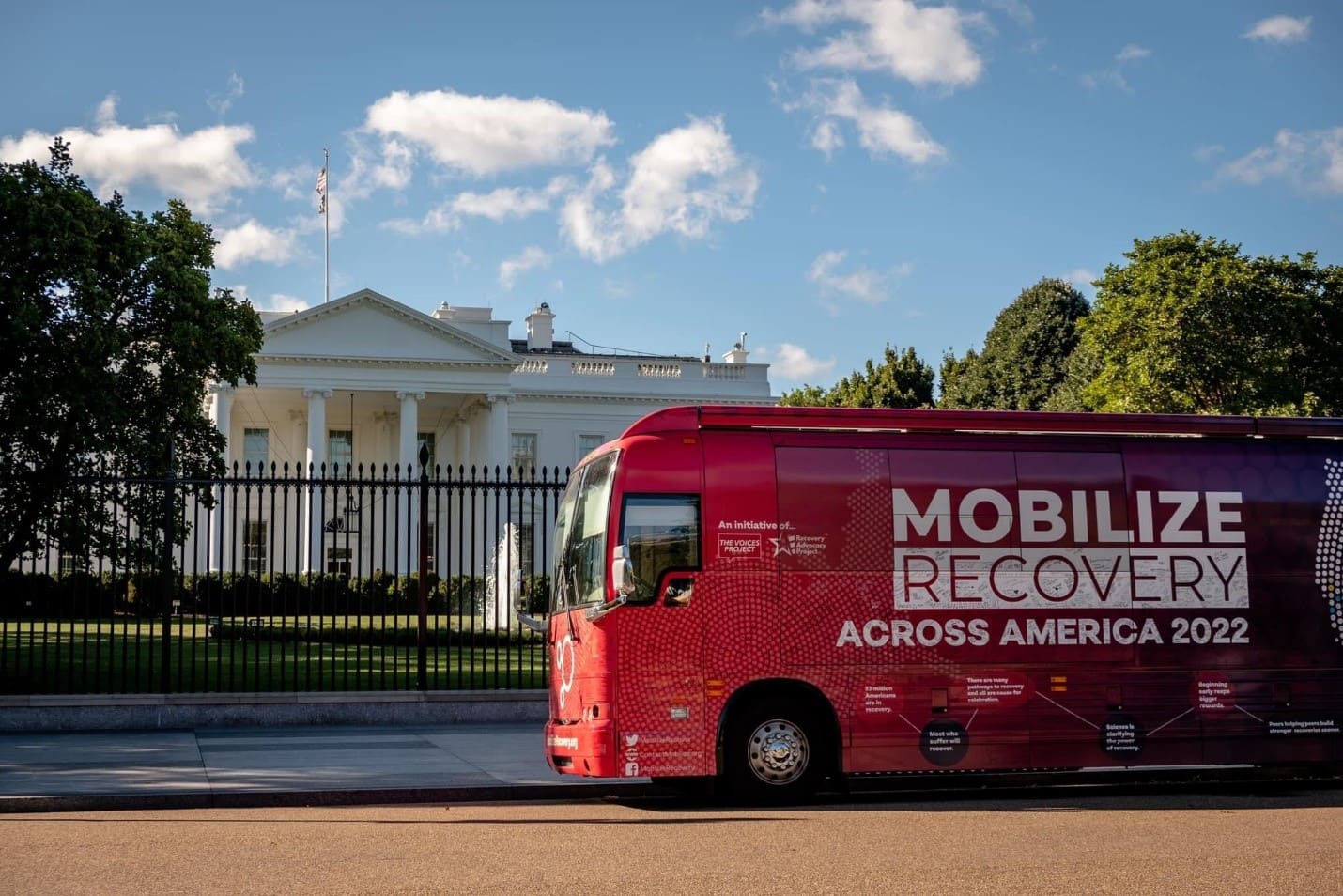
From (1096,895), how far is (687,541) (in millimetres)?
4690

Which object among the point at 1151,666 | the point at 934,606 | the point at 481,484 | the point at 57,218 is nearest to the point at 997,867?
the point at 934,606

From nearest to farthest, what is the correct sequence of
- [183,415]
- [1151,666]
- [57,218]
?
1. [1151,666]
2. [57,218]
3. [183,415]

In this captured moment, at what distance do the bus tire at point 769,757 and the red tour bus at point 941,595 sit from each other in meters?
0.02

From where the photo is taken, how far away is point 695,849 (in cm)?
870

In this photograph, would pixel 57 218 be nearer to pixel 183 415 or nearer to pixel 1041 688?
pixel 183 415

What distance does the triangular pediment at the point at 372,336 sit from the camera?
52406mm

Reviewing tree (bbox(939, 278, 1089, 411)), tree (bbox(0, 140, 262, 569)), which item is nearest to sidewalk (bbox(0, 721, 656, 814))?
tree (bbox(0, 140, 262, 569))

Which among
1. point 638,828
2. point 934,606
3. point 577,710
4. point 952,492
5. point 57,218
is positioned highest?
point 57,218

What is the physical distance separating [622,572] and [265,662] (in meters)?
19.0

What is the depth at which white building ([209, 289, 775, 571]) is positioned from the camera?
52844mm

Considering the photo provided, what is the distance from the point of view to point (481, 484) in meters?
16.8

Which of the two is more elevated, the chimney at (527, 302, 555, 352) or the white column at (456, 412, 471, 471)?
the chimney at (527, 302, 555, 352)

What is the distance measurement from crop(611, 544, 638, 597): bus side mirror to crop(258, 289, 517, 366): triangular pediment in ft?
143

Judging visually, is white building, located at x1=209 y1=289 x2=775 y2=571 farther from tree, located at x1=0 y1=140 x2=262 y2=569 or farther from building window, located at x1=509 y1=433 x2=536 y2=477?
tree, located at x1=0 y1=140 x2=262 y2=569
